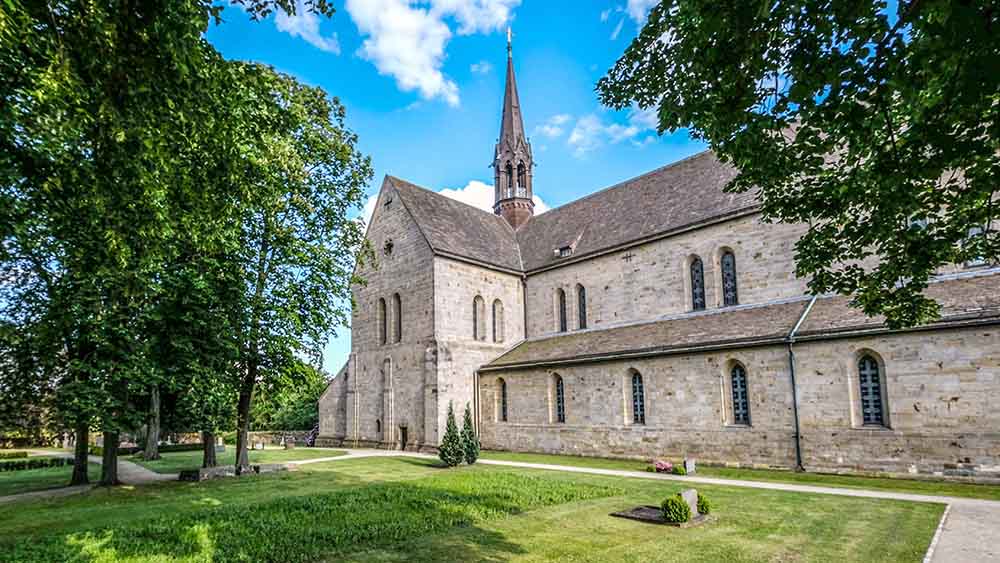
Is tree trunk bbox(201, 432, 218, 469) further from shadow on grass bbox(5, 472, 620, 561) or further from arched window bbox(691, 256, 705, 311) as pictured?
arched window bbox(691, 256, 705, 311)

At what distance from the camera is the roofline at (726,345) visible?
47.9 ft

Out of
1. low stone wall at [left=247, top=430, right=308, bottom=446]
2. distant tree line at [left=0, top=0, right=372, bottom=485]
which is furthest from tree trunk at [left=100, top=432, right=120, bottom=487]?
low stone wall at [left=247, top=430, right=308, bottom=446]

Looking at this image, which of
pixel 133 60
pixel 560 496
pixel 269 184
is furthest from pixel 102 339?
pixel 560 496

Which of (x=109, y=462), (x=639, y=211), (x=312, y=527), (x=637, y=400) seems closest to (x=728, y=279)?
(x=639, y=211)

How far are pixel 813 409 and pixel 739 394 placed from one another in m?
2.51

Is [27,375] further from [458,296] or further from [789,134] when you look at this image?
[789,134]

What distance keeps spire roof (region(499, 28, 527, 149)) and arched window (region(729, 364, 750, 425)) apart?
2324cm

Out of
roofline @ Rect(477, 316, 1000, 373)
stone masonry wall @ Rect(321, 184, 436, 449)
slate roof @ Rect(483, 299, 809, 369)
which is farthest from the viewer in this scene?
stone masonry wall @ Rect(321, 184, 436, 449)

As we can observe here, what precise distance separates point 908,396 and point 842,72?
13.9 m

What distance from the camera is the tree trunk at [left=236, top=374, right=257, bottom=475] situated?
19.2m

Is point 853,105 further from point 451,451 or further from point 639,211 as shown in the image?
point 639,211

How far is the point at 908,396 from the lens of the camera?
15.2 m

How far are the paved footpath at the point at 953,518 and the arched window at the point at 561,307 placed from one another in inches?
469

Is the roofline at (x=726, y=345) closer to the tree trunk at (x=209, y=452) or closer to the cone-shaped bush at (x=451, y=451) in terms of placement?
the cone-shaped bush at (x=451, y=451)
